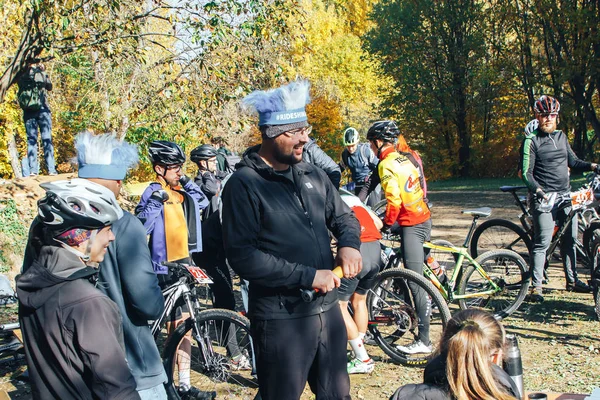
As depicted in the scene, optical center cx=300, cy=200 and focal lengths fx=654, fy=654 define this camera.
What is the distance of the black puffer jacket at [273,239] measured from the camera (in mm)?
3139

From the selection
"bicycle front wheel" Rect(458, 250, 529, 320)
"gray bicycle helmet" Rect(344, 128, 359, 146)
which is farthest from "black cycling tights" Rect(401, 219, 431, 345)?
"gray bicycle helmet" Rect(344, 128, 359, 146)

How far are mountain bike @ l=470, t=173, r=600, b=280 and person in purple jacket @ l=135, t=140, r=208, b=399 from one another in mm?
3830

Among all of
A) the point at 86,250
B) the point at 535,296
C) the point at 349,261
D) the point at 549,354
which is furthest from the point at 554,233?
the point at 86,250

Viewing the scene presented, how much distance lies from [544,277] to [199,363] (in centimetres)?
400

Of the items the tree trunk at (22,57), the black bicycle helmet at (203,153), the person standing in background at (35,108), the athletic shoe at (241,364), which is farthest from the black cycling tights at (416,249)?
the person standing in background at (35,108)

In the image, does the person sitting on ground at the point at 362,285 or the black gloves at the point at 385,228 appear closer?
the person sitting on ground at the point at 362,285

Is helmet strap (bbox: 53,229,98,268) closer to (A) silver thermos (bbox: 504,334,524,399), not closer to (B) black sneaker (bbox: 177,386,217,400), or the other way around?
(A) silver thermos (bbox: 504,334,524,399)

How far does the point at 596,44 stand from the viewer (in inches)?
809

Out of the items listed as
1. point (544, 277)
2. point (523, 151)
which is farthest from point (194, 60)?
point (544, 277)

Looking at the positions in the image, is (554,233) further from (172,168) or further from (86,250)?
(86,250)

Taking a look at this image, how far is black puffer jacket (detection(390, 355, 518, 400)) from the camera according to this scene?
2746 mm

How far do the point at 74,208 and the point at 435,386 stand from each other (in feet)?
5.41

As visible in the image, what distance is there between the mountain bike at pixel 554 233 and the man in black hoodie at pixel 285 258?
14.4 feet

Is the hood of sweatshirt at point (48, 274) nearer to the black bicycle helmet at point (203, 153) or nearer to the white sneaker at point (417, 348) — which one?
the white sneaker at point (417, 348)
